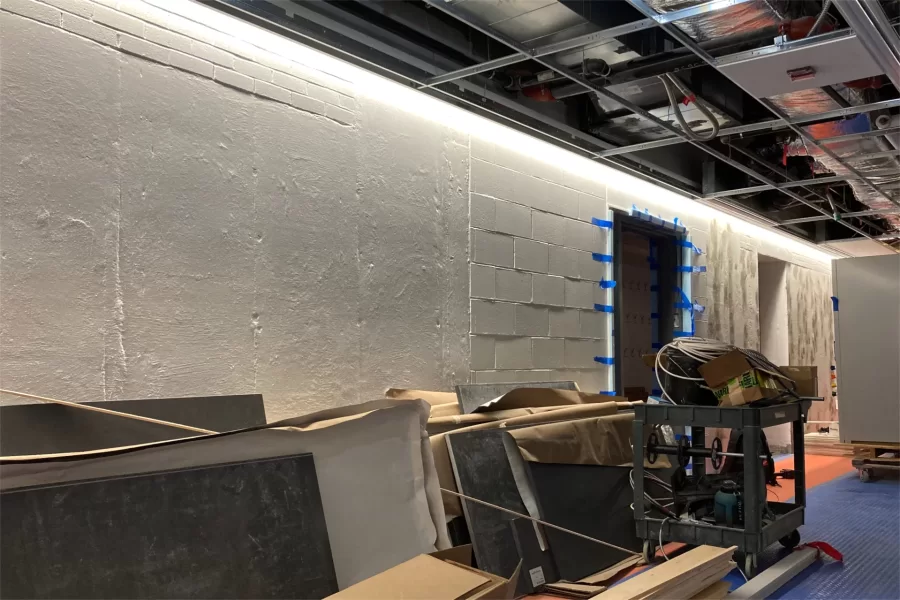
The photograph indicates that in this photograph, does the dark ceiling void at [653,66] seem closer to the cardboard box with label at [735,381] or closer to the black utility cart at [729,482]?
the cardboard box with label at [735,381]

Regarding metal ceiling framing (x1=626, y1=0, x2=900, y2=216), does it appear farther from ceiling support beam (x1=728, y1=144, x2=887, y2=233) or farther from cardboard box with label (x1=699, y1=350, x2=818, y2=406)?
cardboard box with label (x1=699, y1=350, x2=818, y2=406)

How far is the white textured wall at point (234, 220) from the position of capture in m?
2.77

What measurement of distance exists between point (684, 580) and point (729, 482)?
45.9 inches

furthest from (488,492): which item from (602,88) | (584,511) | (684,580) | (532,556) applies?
(602,88)

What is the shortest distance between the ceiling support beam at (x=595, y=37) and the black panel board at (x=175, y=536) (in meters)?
2.35

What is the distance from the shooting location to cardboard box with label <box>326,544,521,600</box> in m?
2.09

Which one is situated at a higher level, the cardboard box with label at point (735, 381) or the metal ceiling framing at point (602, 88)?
the metal ceiling framing at point (602, 88)

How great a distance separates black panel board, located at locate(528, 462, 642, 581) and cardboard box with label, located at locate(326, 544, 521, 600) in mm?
1338

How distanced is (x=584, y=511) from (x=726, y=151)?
11.4ft

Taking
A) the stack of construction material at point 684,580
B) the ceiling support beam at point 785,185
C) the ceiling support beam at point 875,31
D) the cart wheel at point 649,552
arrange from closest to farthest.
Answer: the stack of construction material at point 684,580 → the ceiling support beam at point 875,31 → the cart wheel at point 649,552 → the ceiling support beam at point 785,185

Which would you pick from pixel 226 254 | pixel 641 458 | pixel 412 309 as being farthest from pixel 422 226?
pixel 641 458

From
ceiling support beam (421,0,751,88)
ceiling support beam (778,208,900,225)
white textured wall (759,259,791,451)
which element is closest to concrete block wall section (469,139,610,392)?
ceiling support beam (421,0,751,88)

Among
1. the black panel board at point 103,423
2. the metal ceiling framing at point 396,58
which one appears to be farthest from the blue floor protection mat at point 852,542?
the metal ceiling framing at point 396,58

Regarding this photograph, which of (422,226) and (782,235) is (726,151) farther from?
(782,235)
